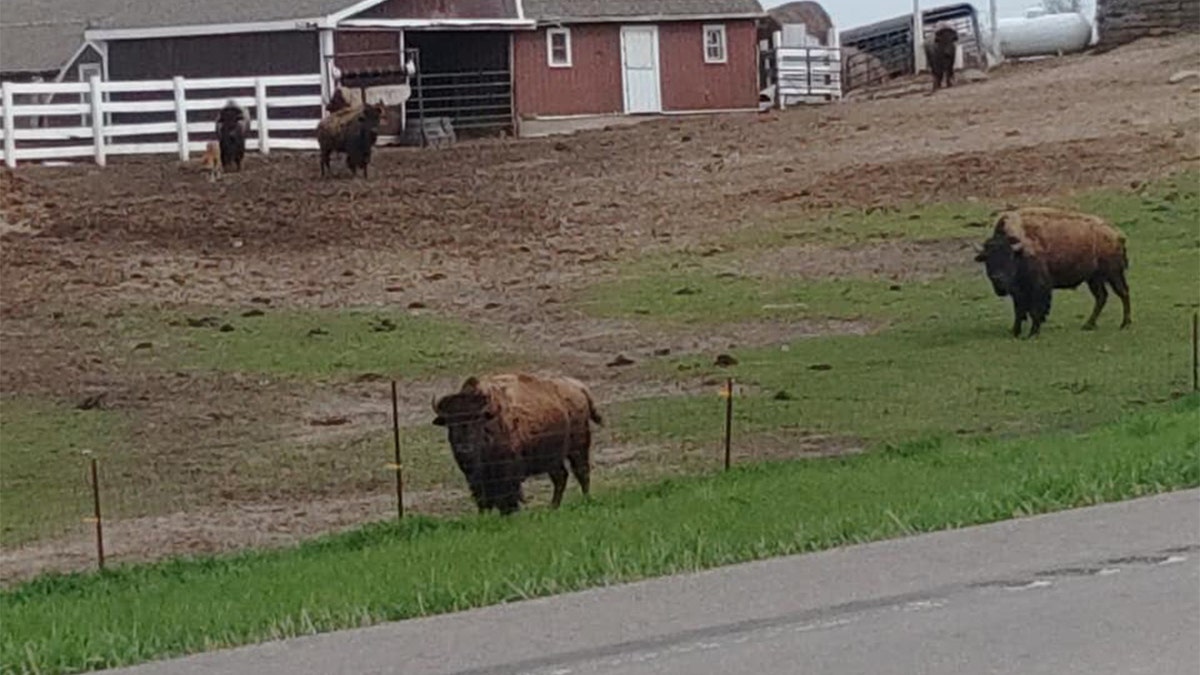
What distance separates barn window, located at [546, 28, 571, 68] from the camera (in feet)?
191

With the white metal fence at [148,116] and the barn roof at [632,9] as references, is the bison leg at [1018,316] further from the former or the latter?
the barn roof at [632,9]

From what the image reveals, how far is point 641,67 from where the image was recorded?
59531 millimetres

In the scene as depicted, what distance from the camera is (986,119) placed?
45406 mm

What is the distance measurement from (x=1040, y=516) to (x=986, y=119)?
33057mm

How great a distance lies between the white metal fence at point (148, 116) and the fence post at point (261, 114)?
0.02 m

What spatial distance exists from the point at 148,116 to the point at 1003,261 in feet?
90.3

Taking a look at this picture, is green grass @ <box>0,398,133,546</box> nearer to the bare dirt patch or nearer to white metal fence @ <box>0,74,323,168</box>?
the bare dirt patch

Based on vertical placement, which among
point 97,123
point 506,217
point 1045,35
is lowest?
point 506,217

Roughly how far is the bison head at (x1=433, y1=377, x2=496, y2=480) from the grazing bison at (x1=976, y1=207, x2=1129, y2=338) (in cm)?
1068

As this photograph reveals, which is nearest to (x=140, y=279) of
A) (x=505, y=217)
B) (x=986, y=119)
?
(x=505, y=217)

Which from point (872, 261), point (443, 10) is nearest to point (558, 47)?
point (443, 10)

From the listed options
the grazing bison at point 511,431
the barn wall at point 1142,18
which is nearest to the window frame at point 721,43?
the barn wall at point 1142,18

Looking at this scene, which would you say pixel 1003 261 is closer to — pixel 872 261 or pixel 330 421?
pixel 872 261

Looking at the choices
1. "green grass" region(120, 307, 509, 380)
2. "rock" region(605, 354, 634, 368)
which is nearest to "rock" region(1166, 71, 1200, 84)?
"green grass" region(120, 307, 509, 380)
